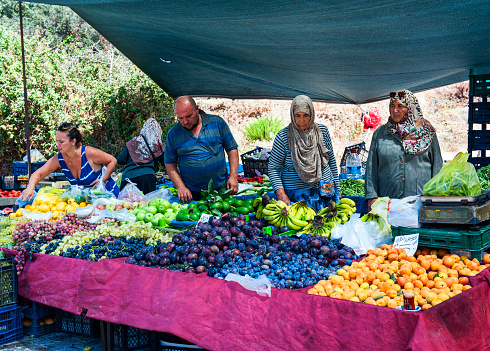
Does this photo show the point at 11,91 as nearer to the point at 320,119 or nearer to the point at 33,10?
the point at 320,119

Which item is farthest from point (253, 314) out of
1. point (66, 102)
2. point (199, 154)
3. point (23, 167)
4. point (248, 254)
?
point (66, 102)

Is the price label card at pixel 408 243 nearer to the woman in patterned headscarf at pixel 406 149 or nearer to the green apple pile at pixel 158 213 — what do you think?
the woman in patterned headscarf at pixel 406 149

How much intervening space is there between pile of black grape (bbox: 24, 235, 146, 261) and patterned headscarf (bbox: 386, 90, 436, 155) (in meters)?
2.31

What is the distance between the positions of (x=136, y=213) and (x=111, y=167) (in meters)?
1.07

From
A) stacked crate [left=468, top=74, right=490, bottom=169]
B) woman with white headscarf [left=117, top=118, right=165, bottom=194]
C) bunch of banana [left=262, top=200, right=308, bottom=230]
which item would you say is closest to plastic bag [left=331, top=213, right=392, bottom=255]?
bunch of banana [left=262, top=200, right=308, bottom=230]

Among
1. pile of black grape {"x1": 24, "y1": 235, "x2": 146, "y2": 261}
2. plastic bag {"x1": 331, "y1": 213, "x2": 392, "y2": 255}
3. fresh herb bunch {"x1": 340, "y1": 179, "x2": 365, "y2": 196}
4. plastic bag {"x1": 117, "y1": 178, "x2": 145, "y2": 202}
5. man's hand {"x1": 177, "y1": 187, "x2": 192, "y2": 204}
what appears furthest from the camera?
fresh herb bunch {"x1": 340, "y1": 179, "x2": 365, "y2": 196}

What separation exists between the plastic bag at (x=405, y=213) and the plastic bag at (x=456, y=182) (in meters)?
0.10

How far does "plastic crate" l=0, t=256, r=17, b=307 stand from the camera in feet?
11.8

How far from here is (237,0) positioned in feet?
12.6

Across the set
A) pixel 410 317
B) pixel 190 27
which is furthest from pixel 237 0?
pixel 410 317

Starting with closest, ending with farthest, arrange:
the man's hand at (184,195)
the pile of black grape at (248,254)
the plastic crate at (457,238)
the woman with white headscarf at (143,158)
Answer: the plastic crate at (457,238)
the pile of black grape at (248,254)
the man's hand at (184,195)
the woman with white headscarf at (143,158)

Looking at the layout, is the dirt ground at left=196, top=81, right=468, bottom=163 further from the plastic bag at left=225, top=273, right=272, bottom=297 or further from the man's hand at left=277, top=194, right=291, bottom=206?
the plastic bag at left=225, top=273, right=272, bottom=297

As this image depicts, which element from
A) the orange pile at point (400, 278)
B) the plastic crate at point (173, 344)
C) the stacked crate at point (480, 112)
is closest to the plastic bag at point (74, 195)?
the plastic crate at point (173, 344)

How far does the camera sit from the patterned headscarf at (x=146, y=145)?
6.13 metres
